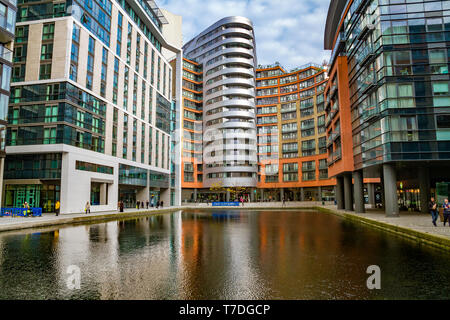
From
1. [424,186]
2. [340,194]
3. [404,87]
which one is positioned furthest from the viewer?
[340,194]

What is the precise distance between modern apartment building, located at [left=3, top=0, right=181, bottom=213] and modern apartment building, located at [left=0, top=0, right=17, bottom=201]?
18.6ft

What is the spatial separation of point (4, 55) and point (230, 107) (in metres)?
61.6

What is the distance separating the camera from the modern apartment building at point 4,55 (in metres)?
27.3

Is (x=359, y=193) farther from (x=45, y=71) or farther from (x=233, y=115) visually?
(x=233, y=115)

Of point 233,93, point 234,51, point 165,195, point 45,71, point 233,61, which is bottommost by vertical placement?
point 165,195

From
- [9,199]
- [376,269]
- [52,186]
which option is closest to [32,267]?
[376,269]

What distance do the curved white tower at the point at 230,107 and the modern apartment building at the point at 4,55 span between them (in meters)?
58.4

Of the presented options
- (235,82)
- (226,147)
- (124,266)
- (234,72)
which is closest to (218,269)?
(124,266)

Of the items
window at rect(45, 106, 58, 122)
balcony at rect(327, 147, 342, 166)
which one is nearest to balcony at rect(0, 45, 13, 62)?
window at rect(45, 106, 58, 122)

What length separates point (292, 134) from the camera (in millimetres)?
90000

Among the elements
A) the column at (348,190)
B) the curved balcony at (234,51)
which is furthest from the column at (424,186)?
the curved balcony at (234,51)

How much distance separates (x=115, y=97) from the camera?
44.5 meters

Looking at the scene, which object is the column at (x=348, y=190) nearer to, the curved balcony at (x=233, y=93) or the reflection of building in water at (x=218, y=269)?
the reflection of building in water at (x=218, y=269)
